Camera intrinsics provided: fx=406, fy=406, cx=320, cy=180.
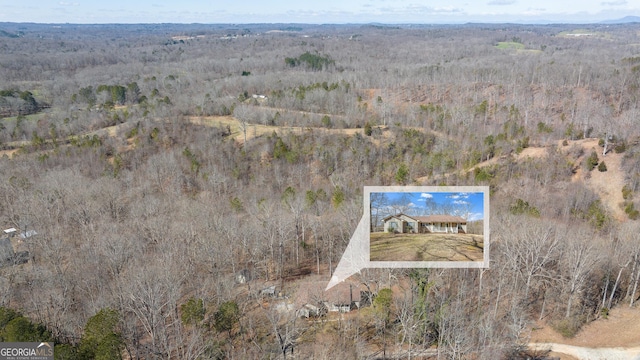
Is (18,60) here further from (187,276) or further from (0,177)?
(187,276)

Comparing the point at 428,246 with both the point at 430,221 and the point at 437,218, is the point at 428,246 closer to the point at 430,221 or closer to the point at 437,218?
the point at 430,221

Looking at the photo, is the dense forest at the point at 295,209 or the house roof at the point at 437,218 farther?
the dense forest at the point at 295,209

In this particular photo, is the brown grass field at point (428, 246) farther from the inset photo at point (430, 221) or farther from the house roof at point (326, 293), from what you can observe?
the house roof at point (326, 293)

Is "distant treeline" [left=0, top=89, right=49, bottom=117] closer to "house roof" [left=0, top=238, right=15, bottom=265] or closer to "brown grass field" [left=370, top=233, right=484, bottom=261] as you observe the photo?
"house roof" [left=0, top=238, right=15, bottom=265]

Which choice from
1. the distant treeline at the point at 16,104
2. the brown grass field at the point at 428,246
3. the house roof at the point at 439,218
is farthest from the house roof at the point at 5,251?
the distant treeline at the point at 16,104

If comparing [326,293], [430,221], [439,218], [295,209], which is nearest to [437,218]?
[439,218]

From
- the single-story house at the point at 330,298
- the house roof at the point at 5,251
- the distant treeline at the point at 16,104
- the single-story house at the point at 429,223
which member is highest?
the single-story house at the point at 429,223

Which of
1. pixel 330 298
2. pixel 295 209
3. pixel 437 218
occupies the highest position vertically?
pixel 437 218
